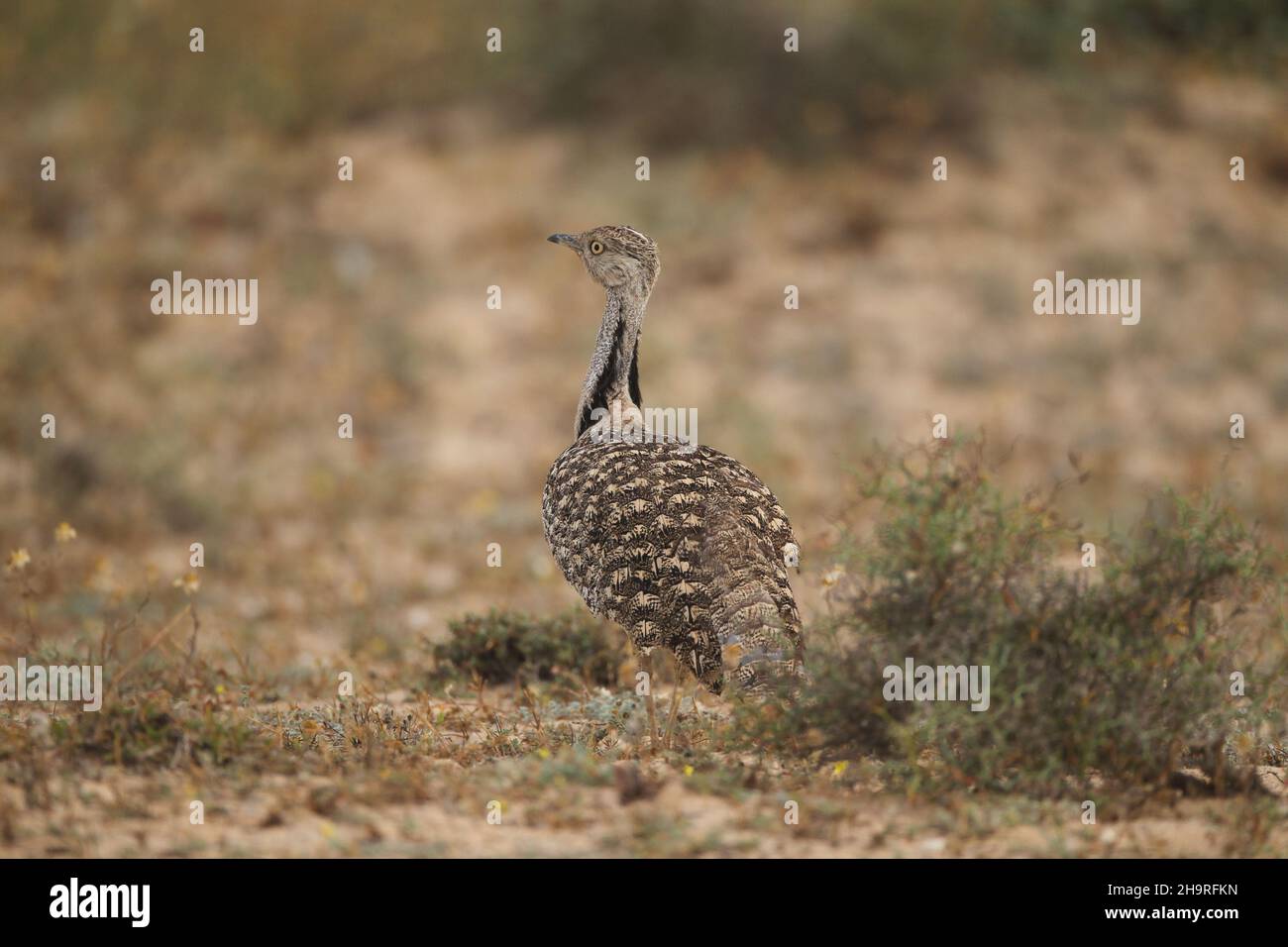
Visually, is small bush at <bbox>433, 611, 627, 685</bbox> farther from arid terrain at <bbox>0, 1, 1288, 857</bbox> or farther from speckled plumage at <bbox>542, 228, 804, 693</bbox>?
speckled plumage at <bbox>542, 228, 804, 693</bbox>

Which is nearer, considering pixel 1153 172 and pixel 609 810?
pixel 609 810

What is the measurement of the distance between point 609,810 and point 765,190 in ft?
39.8

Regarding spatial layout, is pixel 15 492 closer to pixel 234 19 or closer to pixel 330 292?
pixel 330 292

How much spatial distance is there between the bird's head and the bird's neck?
0.14 ft

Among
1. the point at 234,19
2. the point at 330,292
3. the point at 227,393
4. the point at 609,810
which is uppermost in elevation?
the point at 234,19

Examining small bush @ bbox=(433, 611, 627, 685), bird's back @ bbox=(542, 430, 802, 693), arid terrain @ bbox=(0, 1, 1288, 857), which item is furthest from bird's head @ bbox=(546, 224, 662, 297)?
arid terrain @ bbox=(0, 1, 1288, 857)

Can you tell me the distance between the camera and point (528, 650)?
727 centimetres

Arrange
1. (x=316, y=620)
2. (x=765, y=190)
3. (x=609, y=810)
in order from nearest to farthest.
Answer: (x=609, y=810) → (x=316, y=620) → (x=765, y=190)

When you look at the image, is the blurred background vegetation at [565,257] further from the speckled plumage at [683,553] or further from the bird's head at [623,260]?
the speckled plumage at [683,553]

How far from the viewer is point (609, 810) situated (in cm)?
506

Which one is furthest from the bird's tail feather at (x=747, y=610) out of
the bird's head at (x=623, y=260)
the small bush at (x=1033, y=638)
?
the bird's head at (x=623, y=260)

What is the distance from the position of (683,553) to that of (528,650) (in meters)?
1.61

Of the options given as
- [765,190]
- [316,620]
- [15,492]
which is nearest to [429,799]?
[316,620]

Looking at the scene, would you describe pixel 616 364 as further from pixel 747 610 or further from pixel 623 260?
pixel 747 610
